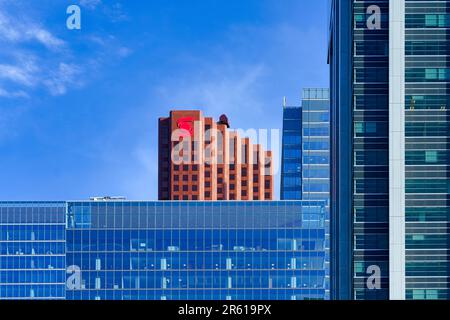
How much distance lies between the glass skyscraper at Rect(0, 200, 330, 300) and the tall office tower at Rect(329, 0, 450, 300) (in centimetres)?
5060

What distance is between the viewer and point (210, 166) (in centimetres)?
11462

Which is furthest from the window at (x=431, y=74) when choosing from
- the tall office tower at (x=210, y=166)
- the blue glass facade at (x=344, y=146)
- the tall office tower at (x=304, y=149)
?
the tall office tower at (x=304, y=149)

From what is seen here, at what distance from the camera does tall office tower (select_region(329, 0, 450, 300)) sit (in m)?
59.5

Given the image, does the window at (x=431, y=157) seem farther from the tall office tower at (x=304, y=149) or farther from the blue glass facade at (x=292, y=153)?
the blue glass facade at (x=292, y=153)

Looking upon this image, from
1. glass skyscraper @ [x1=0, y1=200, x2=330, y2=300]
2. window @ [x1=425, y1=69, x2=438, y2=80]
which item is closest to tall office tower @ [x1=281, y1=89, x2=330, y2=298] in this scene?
glass skyscraper @ [x1=0, y1=200, x2=330, y2=300]

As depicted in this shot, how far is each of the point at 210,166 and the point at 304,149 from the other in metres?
35.6

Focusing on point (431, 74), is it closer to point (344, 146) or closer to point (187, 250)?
point (344, 146)

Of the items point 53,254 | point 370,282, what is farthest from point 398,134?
point 53,254

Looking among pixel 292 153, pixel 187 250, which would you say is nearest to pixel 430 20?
pixel 187 250

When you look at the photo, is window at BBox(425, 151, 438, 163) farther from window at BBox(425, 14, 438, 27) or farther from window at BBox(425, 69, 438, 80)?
window at BBox(425, 14, 438, 27)

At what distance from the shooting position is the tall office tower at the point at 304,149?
5709 inches

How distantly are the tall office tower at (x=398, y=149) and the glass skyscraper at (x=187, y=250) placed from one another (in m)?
50.6
